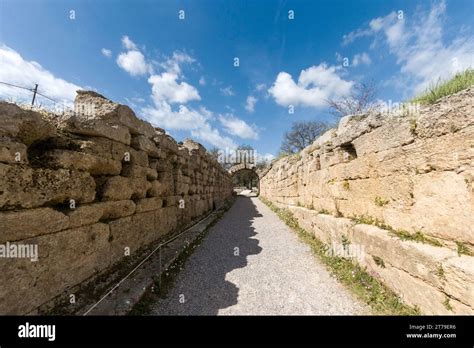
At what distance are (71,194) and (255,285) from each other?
259 centimetres

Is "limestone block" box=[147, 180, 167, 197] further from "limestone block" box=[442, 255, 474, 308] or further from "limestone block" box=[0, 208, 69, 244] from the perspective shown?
"limestone block" box=[442, 255, 474, 308]

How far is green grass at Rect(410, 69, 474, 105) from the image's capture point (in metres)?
2.62

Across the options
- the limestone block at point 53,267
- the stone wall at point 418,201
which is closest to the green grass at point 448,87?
the stone wall at point 418,201

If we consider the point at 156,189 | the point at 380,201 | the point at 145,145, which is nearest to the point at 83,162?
the point at 145,145

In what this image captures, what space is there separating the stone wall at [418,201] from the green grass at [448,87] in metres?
0.39

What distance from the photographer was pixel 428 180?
2328mm

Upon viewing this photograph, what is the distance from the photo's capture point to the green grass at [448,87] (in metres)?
2.62

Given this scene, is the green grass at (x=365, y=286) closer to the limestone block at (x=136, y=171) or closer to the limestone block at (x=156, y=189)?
the limestone block at (x=156, y=189)

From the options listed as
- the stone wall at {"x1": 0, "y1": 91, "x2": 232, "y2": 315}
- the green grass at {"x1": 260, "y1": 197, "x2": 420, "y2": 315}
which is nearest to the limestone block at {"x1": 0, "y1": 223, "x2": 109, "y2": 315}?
the stone wall at {"x1": 0, "y1": 91, "x2": 232, "y2": 315}

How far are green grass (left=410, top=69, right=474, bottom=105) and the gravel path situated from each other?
108 inches
